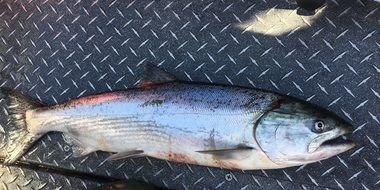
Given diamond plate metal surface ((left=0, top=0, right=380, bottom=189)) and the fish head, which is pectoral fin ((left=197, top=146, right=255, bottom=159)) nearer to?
the fish head

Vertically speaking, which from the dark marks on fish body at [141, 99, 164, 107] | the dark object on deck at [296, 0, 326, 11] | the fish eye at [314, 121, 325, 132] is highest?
the dark marks on fish body at [141, 99, 164, 107]

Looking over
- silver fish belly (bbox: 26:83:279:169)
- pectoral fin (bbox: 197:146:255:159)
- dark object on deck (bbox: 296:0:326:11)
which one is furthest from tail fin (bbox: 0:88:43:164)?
dark object on deck (bbox: 296:0:326:11)

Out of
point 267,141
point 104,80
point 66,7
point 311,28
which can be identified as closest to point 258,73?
point 311,28

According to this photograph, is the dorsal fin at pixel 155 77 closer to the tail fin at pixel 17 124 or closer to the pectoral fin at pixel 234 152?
the pectoral fin at pixel 234 152

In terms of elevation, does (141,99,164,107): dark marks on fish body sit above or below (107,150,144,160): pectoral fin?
above

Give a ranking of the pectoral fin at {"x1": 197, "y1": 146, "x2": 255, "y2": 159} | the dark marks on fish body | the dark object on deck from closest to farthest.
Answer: the pectoral fin at {"x1": 197, "y1": 146, "x2": 255, "y2": 159}
the dark marks on fish body
the dark object on deck

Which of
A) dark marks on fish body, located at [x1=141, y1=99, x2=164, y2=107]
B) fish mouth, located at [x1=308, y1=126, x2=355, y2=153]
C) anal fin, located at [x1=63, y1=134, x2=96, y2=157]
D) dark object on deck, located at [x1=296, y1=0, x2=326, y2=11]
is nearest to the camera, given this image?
fish mouth, located at [x1=308, y1=126, x2=355, y2=153]
